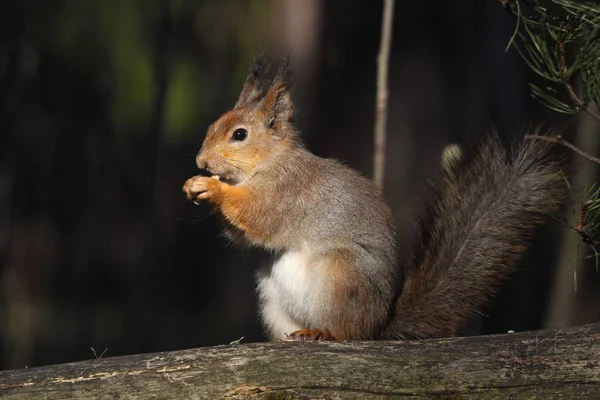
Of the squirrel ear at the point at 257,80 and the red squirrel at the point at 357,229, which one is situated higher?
the squirrel ear at the point at 257,80

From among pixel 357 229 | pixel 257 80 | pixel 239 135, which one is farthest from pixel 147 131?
pixel 357 229

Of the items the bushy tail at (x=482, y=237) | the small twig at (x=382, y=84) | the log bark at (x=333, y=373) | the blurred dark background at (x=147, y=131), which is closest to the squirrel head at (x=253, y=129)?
the small twig at (x=382, y=84)

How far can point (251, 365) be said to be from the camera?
204cm

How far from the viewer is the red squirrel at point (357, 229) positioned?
8.00 ft

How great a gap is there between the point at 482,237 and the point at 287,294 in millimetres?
605

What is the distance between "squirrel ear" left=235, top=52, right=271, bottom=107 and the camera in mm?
2738

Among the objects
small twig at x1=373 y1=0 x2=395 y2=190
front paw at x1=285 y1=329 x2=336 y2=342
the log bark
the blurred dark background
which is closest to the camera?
the log bark

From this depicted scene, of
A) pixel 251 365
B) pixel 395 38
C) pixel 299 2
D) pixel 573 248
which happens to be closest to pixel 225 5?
pixel 299 2

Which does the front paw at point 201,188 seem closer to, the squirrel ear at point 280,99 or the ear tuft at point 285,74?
the squirrel ear at point 280,99

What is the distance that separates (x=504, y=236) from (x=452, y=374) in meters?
0.61

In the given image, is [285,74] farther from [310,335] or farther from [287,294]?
[310,335]

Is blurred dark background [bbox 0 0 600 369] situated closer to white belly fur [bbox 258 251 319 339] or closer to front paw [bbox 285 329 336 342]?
white belly fur [bbox 258 251 319 339]

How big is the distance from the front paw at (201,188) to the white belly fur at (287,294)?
11.4 inches

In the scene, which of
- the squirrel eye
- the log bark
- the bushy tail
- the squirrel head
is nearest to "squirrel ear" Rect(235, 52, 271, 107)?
the squirrel head
